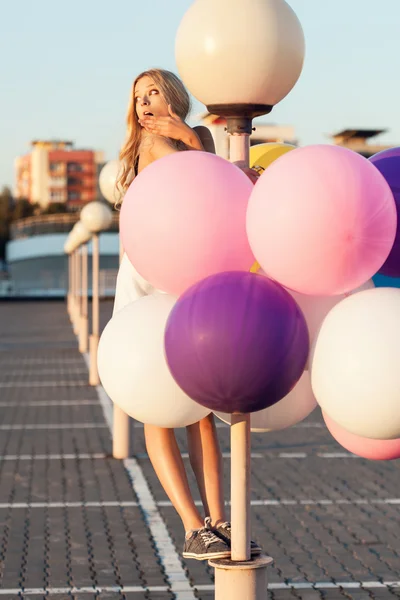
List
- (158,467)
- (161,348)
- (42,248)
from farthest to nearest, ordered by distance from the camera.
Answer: (42,248) < (158,467) < (161,348)

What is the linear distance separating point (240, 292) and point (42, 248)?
3346 inches

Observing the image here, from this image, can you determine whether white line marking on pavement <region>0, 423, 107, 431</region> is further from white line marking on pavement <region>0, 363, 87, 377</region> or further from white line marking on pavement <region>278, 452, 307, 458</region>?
white line marking on pavement <region>0, 363, 87, 377</region>

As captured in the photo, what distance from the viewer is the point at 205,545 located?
4.32m

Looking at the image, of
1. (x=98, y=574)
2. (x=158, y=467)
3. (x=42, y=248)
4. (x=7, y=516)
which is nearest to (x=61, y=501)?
(x=7, y=516)

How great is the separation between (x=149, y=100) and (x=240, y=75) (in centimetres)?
59

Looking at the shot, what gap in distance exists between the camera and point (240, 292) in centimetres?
356

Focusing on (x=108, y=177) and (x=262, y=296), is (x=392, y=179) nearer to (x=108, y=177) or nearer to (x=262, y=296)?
(x=262, y=296)

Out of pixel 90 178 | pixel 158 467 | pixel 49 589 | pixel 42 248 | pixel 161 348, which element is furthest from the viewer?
pixel 90 178

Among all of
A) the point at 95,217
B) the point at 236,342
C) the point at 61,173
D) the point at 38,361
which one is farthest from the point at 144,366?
the point at 61,173

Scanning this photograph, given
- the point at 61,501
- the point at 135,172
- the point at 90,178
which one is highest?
the point at 135,172

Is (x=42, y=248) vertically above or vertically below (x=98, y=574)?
below

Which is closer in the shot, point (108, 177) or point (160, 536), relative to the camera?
point (160, 536)

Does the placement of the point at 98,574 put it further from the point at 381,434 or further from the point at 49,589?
the point at 381,434

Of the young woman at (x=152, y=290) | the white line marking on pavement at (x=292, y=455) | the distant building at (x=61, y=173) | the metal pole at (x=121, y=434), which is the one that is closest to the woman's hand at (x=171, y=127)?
the young woman at (x=152, y=290)
